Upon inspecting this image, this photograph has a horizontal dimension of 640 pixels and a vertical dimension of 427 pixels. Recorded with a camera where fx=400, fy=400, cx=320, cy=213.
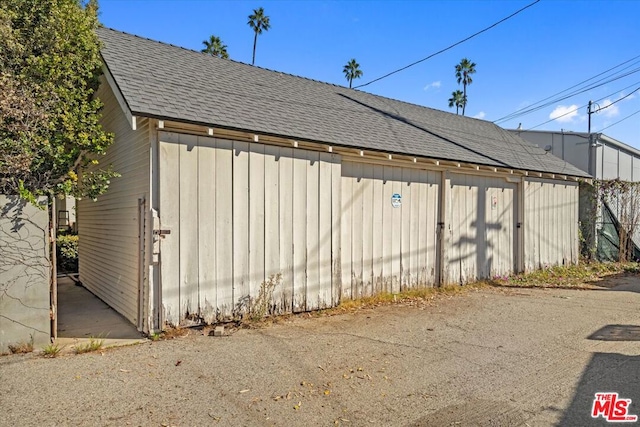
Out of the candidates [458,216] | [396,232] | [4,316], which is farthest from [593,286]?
[4,316]

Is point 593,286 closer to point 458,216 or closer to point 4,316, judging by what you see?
point 458,216

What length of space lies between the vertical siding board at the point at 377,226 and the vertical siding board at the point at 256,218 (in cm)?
243

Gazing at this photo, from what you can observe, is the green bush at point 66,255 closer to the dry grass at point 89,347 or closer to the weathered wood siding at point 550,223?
the dry grass at point 89,347

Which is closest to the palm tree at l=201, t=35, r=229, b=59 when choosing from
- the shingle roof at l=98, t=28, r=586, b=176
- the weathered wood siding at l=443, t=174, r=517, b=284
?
the shingle roof at l=98, t=28, r=586, b=176

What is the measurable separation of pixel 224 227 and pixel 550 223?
32.2 feet

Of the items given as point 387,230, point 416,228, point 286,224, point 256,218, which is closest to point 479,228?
point 416,228

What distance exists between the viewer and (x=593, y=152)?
14727 mm

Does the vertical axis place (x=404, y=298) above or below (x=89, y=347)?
below

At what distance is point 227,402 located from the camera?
3.42 meters

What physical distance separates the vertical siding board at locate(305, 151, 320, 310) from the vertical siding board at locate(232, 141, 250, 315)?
110 cm

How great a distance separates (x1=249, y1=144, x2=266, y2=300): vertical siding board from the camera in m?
5.93

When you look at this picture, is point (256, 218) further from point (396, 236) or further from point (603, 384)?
point (603, 384)

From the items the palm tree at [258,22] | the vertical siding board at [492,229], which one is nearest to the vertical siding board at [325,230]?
the vertical siding board at [492,229]

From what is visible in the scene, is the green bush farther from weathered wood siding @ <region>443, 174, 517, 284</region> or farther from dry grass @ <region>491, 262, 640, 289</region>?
dry grass @ <region>491, 262, 640, 289</region>
